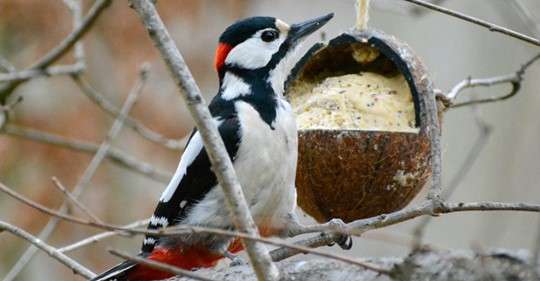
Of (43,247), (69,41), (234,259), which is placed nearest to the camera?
(43,247)

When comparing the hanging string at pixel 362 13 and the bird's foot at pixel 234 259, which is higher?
the hanging string at pixel 362 13

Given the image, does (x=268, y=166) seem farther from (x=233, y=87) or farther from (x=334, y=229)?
(x=334, y=229)

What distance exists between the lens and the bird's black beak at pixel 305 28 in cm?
328

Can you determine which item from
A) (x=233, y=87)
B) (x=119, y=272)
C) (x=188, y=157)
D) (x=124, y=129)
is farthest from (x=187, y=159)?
(x=124, y=129)

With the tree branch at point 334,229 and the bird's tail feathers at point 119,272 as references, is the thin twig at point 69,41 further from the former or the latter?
the tree branch at point 334,229

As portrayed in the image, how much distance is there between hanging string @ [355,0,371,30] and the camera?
126 inches

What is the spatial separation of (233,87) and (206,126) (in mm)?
1206

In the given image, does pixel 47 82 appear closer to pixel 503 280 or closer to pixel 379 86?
pixel 379 86

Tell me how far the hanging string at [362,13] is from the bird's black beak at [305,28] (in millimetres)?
111

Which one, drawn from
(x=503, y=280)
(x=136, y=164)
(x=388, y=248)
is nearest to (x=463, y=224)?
(x=388, y=248)

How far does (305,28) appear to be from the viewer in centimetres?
333

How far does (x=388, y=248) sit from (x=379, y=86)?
3.91m

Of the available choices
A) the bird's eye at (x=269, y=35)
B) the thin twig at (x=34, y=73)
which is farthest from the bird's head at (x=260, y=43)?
the thin twig at (x=34, y=73)

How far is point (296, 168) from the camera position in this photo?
3.21 metres
